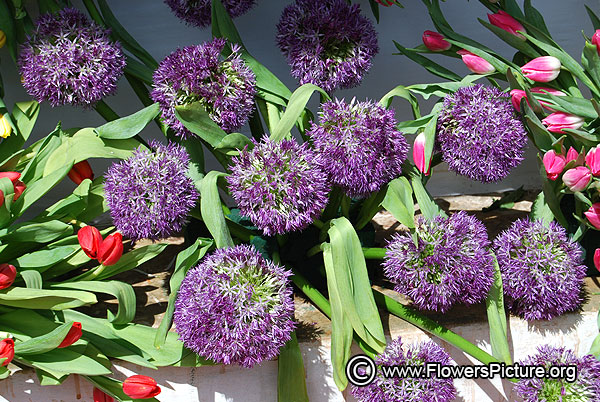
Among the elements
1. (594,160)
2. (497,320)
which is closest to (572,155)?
(594,160)

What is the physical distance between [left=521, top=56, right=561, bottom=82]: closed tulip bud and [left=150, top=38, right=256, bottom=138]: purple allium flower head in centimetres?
46

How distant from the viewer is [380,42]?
4.68 feet

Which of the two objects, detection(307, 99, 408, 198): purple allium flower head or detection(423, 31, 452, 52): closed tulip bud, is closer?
detection(307, 99, 408, 198): purple allium flower head

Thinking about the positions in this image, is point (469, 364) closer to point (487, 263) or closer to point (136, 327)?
point (487, 263)

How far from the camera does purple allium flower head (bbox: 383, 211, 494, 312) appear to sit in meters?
0.93

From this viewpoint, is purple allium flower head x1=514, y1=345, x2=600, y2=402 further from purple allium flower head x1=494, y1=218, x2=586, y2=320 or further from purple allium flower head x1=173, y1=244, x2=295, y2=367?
purple allium flower head x1=173, y1=244, x2=295, y2=367

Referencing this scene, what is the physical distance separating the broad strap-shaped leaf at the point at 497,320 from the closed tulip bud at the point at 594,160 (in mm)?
198

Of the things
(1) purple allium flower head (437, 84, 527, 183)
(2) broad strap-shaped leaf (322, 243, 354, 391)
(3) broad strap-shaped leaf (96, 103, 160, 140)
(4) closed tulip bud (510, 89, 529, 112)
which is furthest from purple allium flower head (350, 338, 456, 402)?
(3) broad strap-shaped leaf (96, 103, 160, 140)

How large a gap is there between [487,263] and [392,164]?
0.63ft

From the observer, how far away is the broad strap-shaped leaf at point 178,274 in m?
0.91

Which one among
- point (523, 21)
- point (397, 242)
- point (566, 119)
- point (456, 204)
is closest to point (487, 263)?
point (397, 242)

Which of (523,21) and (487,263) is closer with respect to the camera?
(487,263)

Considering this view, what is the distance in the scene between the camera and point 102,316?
1.07 metres

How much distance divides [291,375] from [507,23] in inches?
26.2
